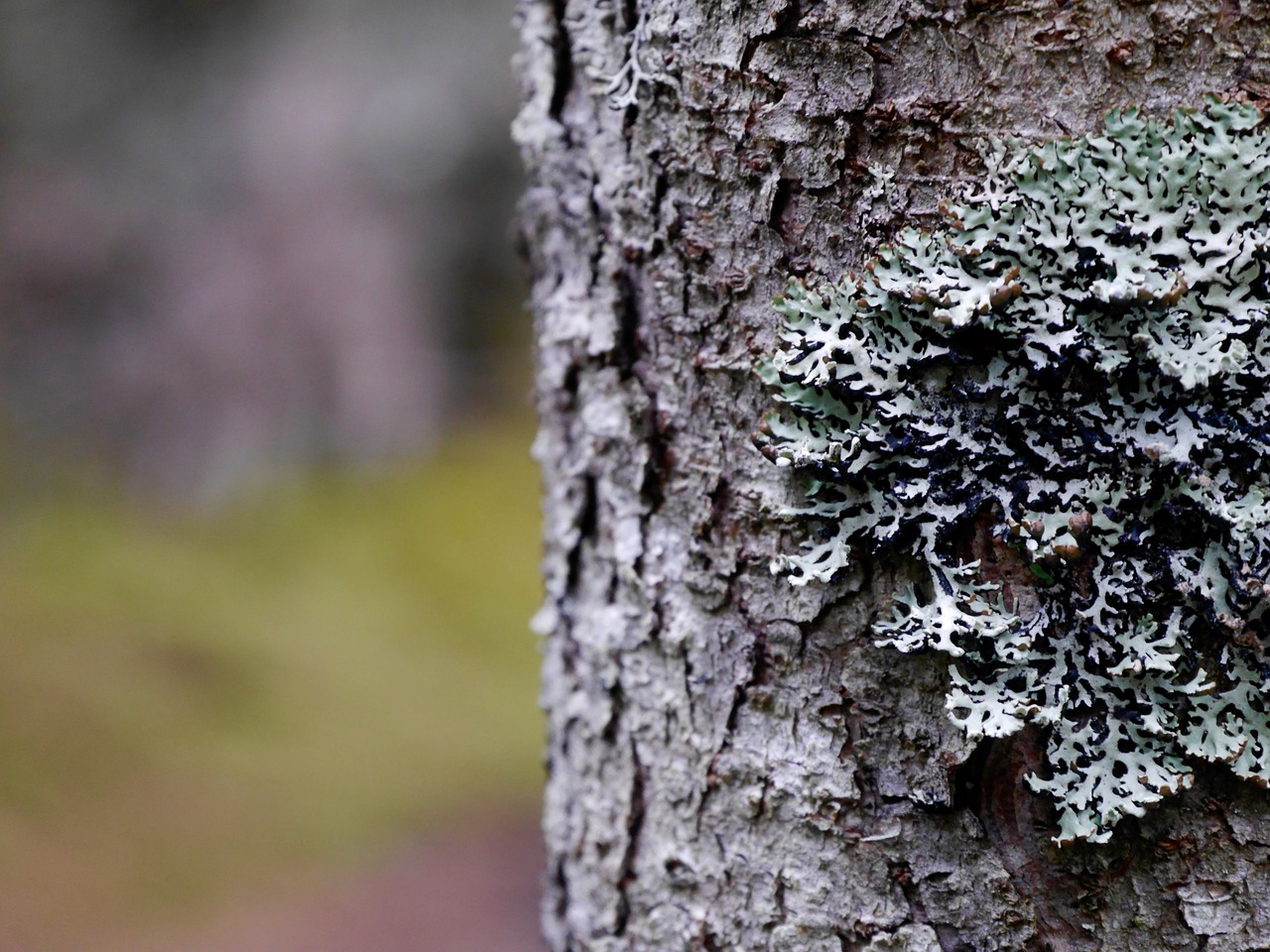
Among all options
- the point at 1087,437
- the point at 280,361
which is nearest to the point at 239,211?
the point at 280,361

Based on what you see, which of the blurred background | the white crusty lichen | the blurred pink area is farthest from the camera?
the blurred pink area

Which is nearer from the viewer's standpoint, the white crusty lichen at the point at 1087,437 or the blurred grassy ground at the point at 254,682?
the white crusty lichen at the point at 1087,437

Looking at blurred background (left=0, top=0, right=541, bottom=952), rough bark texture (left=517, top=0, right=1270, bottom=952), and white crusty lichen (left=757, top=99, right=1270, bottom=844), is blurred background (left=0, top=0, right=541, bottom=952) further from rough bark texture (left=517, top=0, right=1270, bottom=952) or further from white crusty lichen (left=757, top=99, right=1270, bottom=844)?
white crusty lichen (left=757, top=99, right=1270, bottom=844)

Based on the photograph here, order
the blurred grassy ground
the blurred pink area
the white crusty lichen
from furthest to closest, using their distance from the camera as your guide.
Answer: the blurred pink area, the blurred grassy ground, the white crusty lichen

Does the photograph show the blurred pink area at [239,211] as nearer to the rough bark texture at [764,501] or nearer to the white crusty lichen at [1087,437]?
the rough bark texture at [764,501]

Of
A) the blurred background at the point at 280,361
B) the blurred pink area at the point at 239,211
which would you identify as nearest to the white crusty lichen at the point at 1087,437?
the blurred background at the point at 280,361

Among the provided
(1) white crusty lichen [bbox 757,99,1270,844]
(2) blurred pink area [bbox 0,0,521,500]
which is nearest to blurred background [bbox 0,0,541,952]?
(2) blurred pink area [bbox 0,0,521,500]

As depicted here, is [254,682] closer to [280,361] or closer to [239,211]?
[280,361]
